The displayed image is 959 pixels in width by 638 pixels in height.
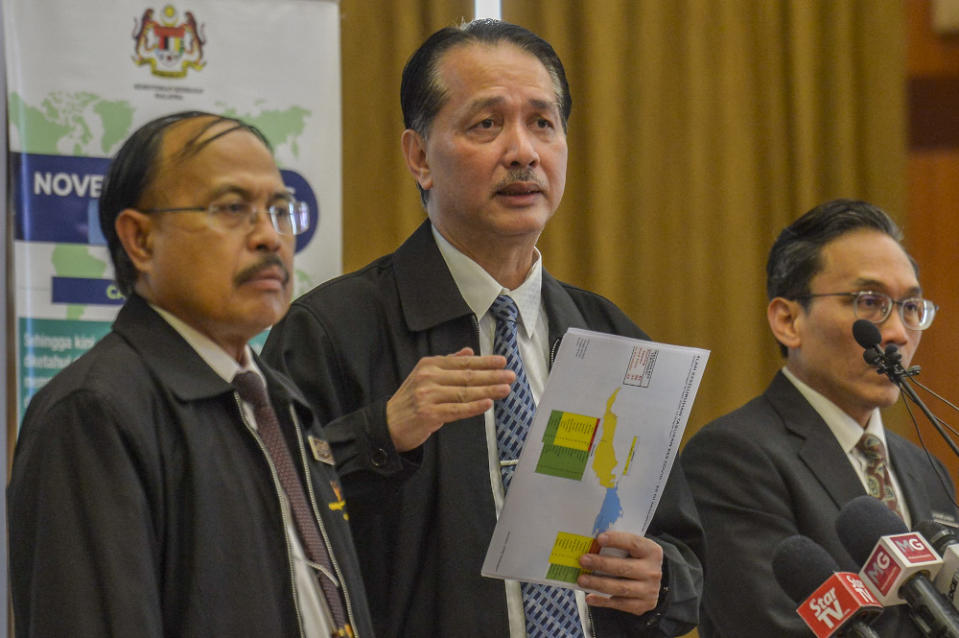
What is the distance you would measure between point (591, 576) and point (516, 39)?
106 cm

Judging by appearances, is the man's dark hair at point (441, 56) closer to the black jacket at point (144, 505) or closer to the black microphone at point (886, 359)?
the black microphone at point (886, 359)

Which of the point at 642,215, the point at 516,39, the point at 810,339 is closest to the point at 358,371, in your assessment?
the point at 516,39

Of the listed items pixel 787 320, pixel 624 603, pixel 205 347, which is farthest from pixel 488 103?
pixel 787 320

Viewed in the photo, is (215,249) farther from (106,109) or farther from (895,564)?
(106,109)

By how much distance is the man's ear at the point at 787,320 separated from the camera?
288 centimetres

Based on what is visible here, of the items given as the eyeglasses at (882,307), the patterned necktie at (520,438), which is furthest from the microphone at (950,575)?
the eyeglasses at (882,307)

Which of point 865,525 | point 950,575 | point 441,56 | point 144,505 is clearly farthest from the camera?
point 441,56

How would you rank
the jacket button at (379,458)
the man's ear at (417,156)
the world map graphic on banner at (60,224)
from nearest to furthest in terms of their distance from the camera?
the jacket button at (379,458) → the man's ear at (417,156) → the world map graphic on banner at (60,224)

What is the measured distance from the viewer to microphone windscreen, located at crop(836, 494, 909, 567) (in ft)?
6.10

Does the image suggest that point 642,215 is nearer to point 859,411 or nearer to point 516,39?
point 859,411

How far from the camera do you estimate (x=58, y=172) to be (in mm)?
3492

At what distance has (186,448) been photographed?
153 centimetres

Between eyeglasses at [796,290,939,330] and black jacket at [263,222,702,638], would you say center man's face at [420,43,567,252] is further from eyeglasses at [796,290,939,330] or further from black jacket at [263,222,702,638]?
eyeglasses at [796,290,939,330]

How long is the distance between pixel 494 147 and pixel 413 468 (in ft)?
2.17
